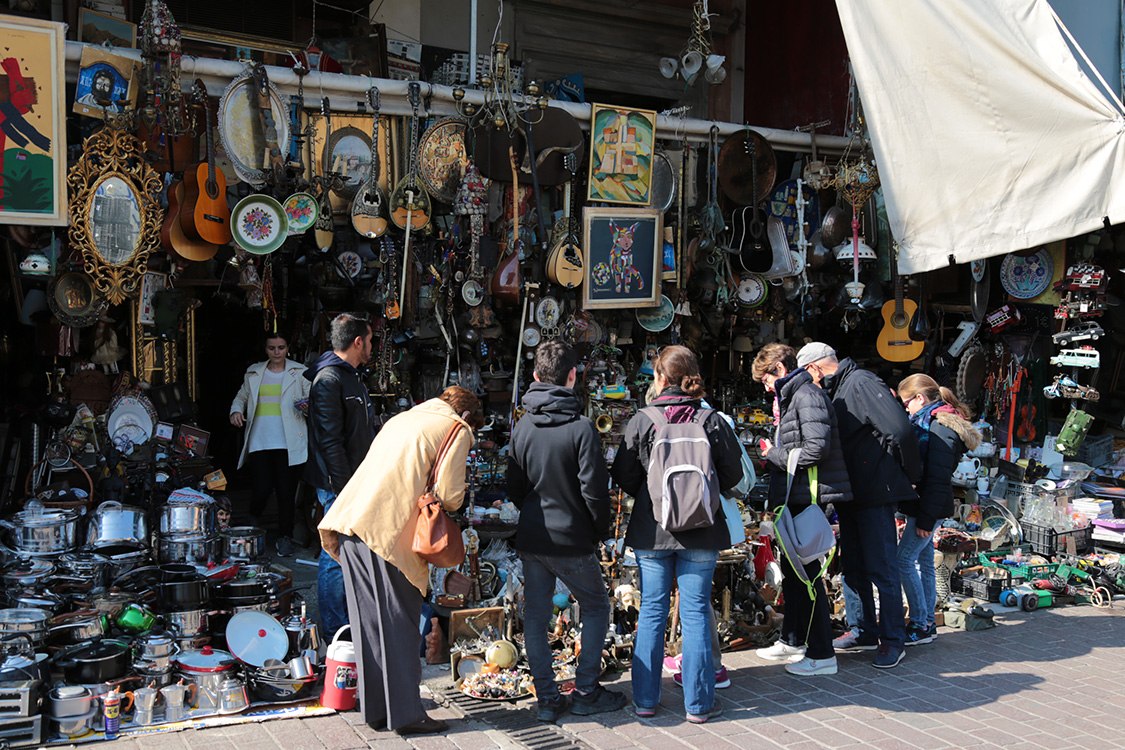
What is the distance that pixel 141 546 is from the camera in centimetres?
546

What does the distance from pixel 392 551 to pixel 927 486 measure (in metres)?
3.18

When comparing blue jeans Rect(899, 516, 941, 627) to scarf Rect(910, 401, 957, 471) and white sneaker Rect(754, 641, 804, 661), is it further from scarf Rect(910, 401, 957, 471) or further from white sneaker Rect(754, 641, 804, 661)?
white sneaker Rect(754, 641, 804, 661)

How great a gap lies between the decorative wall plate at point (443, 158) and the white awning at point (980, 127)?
306 centimetres

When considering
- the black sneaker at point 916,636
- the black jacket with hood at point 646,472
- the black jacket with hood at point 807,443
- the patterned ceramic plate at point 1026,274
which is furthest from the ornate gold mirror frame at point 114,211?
the patterned ceramic plate at point 1026,274

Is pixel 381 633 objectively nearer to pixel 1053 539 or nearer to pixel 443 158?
pixel 443 158

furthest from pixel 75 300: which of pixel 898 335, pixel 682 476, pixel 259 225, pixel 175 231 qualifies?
pixel 898 335

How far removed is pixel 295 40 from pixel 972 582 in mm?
7418

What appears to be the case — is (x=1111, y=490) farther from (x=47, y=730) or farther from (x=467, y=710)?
(x=47, y=730)

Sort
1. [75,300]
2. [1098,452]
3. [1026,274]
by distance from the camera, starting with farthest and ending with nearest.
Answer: [1098,452], [1026,274], [75,300]

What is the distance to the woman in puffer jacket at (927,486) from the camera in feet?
17.6

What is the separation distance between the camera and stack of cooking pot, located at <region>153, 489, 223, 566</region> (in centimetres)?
523

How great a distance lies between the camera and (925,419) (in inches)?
218

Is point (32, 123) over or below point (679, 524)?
over

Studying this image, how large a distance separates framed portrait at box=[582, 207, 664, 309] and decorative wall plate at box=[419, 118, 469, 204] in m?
1.12
